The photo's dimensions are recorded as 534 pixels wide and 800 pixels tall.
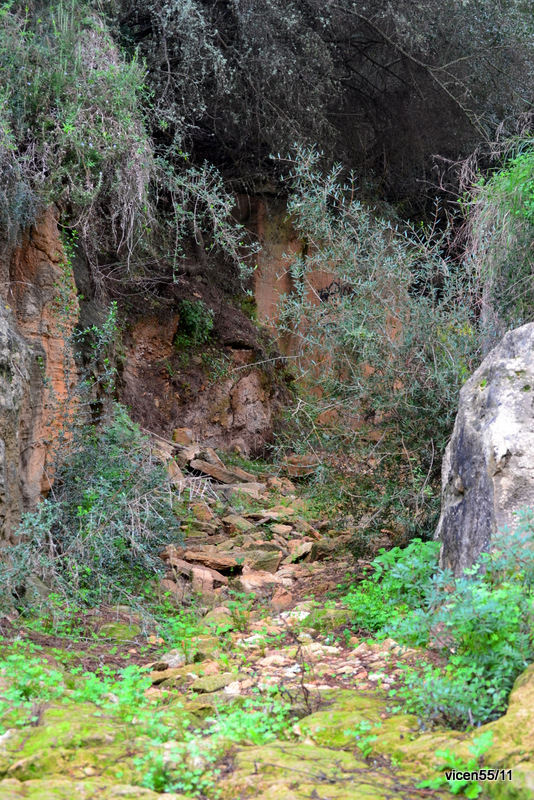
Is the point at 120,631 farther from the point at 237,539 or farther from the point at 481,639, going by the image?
the point at 481,639

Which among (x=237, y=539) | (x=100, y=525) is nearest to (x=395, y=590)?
(x=100, y=525)

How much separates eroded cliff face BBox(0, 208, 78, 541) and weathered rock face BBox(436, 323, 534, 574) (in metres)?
2.92

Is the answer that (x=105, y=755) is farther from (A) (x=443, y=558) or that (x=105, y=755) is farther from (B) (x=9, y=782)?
(A) (x=443, y=558)

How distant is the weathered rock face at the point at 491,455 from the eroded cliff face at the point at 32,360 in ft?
9.57

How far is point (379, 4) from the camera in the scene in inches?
361

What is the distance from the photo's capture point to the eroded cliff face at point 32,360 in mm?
4965

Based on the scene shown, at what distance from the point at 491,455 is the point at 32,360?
364 centimetres

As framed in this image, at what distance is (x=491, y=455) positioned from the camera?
12.7 feet

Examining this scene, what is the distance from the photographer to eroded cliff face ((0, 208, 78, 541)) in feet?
16.3

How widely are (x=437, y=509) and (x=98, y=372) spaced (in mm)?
3690

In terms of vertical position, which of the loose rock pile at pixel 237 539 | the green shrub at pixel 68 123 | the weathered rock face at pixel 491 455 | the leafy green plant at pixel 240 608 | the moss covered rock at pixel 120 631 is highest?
the green shrub at pixel 68 123

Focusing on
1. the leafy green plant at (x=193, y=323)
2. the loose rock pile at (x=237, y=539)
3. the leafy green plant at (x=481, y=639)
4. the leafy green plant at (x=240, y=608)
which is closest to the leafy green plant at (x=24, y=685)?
the leafy green plant at (x=240, y=608)

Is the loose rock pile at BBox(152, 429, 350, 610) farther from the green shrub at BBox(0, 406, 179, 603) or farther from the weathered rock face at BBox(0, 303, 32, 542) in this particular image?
the weathered rock face at BBox(0, 303, 32, 542)

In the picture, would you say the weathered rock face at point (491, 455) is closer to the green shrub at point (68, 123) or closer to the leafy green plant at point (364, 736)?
the leafy green plant at point (364, 736)
